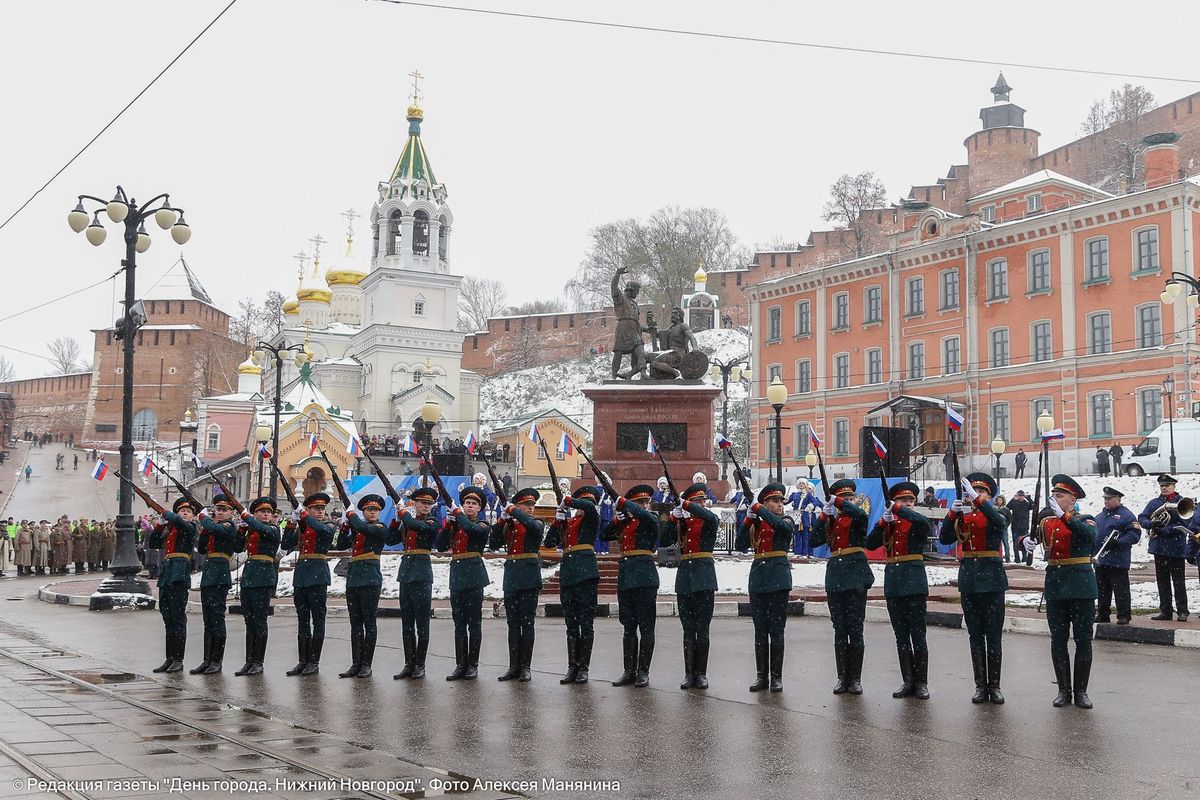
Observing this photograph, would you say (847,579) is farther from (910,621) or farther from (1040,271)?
(1040,271)

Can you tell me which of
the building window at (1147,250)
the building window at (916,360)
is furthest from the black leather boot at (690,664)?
the building window at (916,360)

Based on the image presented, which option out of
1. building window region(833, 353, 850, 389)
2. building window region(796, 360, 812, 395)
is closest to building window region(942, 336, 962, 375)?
building window region(833, 353, 850, 389)

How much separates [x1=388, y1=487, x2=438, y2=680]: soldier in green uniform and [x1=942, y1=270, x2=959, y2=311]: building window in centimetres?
3918

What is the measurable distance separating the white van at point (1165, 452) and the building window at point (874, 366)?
14675 mm

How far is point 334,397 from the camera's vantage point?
236 ft

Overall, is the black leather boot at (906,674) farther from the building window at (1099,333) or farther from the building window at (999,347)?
the building window at (999,347)

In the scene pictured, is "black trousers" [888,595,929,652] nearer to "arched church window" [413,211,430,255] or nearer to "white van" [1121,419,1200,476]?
"white van" [1121,419,1200,476]

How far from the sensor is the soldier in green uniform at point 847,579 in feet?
31.0

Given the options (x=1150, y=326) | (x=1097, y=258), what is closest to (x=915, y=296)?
(x=1097, y=258)

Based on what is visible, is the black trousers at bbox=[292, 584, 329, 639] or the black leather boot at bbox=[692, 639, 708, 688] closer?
the black leather boot at bbox=[692, 639, 708, 688]

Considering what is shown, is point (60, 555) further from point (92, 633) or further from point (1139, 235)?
point (1139, 235)

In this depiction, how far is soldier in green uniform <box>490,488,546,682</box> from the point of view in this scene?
10.5 metres

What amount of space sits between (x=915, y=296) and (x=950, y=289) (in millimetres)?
1753

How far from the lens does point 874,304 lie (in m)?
50.1
